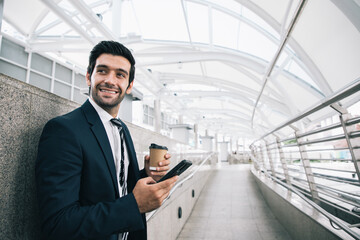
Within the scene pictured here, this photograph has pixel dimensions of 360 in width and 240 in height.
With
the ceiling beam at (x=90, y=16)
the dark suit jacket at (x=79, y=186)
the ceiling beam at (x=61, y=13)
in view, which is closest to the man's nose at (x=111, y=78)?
the dark suit jacket at (x=79, y=186)

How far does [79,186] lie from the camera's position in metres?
1.08

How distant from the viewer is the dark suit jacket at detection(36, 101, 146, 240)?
95 cm

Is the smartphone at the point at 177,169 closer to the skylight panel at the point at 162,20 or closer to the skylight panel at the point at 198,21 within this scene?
the skylight panel at the point at 162,20

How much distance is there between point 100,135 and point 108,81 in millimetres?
358

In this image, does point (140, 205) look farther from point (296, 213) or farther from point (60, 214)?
point (296, 213)

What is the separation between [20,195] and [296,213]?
9.83ft

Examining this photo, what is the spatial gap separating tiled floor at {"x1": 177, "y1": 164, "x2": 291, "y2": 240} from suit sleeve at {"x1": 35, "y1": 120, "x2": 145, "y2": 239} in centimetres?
296

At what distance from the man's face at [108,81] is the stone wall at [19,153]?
0.32 m

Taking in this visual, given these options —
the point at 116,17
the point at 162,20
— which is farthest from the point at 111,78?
the point at 162,20

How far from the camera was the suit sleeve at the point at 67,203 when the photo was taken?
3.11 feet

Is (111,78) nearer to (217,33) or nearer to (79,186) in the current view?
(79,186)

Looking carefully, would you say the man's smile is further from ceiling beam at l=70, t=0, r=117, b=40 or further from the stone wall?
ceiling beam at l=70, t=0, r=117, b=40

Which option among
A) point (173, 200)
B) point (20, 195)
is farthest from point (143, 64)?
point (20, 195)

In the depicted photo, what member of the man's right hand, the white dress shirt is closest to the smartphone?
the man's right hand
